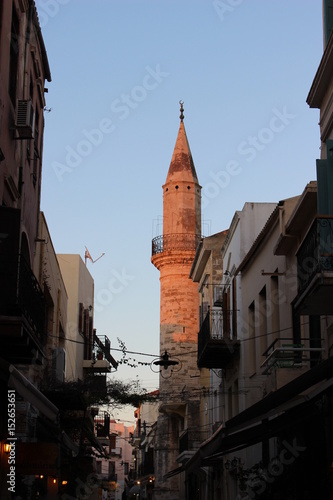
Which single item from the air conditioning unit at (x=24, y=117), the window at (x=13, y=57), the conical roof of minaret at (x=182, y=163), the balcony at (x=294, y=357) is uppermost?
the conical roof of minaret at (x=182, y=163)

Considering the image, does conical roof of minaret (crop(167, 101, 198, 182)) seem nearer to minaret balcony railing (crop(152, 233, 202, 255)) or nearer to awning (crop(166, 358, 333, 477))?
minaret balcony railing (crop(152, 233, 202, 255))

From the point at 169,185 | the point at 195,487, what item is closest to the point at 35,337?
the point at 195,487

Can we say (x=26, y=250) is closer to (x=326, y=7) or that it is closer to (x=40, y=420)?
(x=40, y=420)

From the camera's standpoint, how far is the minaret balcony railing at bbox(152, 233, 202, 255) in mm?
42500

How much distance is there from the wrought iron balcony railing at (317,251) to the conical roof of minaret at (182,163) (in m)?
32.1

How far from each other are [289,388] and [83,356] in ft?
83.1

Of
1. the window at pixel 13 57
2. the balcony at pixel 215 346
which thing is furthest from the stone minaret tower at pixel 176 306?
the window at pixel 13 57

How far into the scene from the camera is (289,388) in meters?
11.0

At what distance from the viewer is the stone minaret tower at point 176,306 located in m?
41.0

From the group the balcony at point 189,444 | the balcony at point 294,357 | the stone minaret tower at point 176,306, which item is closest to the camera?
the balcony at point 294,357

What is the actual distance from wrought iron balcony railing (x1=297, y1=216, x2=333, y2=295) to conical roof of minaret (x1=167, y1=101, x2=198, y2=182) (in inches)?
1262

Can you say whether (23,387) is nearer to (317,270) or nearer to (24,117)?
(317,270)

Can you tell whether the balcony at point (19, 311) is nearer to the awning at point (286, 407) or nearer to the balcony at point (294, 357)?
the awning at point (286, 407)

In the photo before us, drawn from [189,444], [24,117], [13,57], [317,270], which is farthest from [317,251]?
[189,444]
